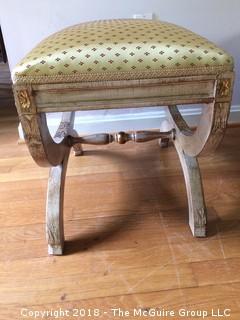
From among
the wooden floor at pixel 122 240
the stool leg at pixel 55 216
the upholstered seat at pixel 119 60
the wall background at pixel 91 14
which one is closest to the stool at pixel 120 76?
the upholstered seat at pixel 119 60

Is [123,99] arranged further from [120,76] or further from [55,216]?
[55,216]

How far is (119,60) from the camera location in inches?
23.0

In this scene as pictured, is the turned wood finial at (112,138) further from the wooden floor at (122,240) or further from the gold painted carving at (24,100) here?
the gold painted carving at (24,100)

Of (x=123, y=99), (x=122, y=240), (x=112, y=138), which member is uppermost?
(x=123, y=99)

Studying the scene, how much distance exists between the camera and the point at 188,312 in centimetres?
63

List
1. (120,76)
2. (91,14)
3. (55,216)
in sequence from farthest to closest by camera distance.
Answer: (91,14)
(55,216)
(120,76)

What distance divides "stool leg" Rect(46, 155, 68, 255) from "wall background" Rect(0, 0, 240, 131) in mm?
580

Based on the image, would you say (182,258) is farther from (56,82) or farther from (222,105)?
(56,82)

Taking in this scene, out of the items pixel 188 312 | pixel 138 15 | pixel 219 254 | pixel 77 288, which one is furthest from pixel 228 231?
pixel 138 15

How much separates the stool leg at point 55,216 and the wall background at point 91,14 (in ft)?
1.90

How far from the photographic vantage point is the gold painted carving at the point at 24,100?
582mm

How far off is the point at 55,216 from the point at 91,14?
0.72 m

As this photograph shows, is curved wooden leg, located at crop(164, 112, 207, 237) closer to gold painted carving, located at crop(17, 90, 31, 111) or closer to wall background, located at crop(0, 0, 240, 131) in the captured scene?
gold painted carving, located at crop(17, 90, 31, 111)

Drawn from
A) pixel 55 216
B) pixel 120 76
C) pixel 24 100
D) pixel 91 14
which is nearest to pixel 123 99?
pixel 120 76
